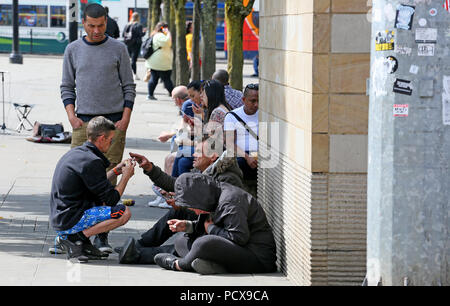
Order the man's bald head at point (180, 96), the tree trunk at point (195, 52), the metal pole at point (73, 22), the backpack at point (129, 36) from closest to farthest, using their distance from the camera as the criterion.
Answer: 1. the man's bald head at point (180, 96)
2. the metal pole at point (73, 22)
3. the tree trunk at point (195, 52)
4. the backpack at point (129, 36)

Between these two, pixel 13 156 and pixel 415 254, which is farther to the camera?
pixel 13 156

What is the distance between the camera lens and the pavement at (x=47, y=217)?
Answer: 22.1 ft

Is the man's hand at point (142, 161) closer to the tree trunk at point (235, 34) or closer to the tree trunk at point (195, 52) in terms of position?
the tree trunk at point (235, 34)

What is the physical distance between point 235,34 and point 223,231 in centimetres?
902

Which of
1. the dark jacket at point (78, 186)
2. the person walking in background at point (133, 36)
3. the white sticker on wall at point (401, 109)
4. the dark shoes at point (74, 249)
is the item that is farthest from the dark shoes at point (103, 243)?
the person walking in background at point (133, 36)

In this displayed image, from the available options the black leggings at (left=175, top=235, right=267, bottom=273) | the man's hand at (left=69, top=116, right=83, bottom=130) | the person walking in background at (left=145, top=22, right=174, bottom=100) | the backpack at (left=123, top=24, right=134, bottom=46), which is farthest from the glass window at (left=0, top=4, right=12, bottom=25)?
the black leggings at (left=175, top=235, right=267, bottom=273)

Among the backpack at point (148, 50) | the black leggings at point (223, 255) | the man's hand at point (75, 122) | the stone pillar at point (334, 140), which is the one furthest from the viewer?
the backpack at point (148, 50)

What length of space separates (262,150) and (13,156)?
252 inches

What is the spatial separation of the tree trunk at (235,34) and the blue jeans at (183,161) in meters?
5.61

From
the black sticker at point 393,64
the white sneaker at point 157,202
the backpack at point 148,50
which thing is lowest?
the white sneaker at point 157,202

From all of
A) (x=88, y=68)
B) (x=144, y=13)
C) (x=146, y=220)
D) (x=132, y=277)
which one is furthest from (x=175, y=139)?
(x=144, y=13)

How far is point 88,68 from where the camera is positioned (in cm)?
830

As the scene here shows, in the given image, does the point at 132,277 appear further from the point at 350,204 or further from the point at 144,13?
the point at 144,13

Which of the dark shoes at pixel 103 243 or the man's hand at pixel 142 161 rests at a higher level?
the man's hand at pixel 142 161
